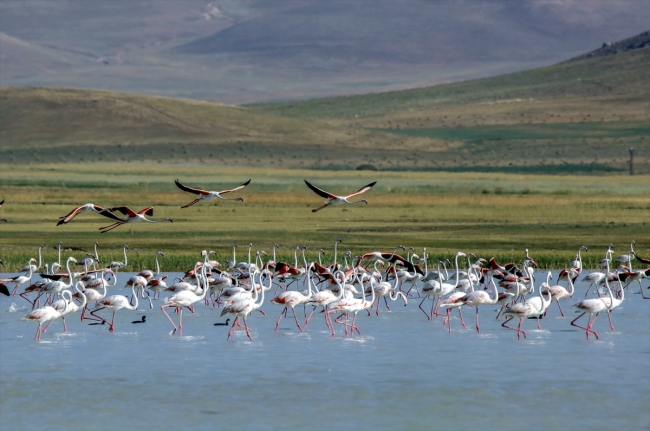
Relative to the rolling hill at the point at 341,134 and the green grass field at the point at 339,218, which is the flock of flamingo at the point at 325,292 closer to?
the green grass field at the point at 339,218

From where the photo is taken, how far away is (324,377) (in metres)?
16.7

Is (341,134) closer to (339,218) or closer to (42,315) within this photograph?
(339,218)

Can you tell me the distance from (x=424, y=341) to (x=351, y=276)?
5.31 meters

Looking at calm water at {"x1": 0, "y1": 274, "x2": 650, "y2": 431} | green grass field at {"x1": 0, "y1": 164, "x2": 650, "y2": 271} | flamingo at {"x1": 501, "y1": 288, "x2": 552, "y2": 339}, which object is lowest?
green grass field at {"x1": 0, "y1": 164, "x2": 650, "y2": 271}

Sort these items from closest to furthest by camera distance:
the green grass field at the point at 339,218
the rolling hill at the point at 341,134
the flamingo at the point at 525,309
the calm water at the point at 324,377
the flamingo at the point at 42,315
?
1. the calm water at the point at 324,377
2. the flamingo at the point at 42,315
3. the flamingo at the point at 525,309
4. the green grass field at the point at 339,218
5. the rolling hill at the point at 341,134

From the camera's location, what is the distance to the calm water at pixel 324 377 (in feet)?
46.9

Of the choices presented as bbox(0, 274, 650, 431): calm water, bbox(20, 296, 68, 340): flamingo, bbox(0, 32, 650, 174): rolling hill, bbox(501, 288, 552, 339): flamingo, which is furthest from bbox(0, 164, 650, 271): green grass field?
bbox(0, 32, 650, 174): rolling hill

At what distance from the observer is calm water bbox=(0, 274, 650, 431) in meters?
14.3

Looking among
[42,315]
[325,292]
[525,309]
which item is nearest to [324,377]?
[325,292]

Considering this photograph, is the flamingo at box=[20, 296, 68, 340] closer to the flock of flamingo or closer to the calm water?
the flock of flamingo

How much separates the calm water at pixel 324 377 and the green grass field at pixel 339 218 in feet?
32.4

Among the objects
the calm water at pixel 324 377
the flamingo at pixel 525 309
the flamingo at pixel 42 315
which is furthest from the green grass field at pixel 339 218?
the flamingo at pixel 525 309

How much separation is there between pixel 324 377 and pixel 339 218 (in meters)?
31.4

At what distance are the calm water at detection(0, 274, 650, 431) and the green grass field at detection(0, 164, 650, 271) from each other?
9.87 meters
